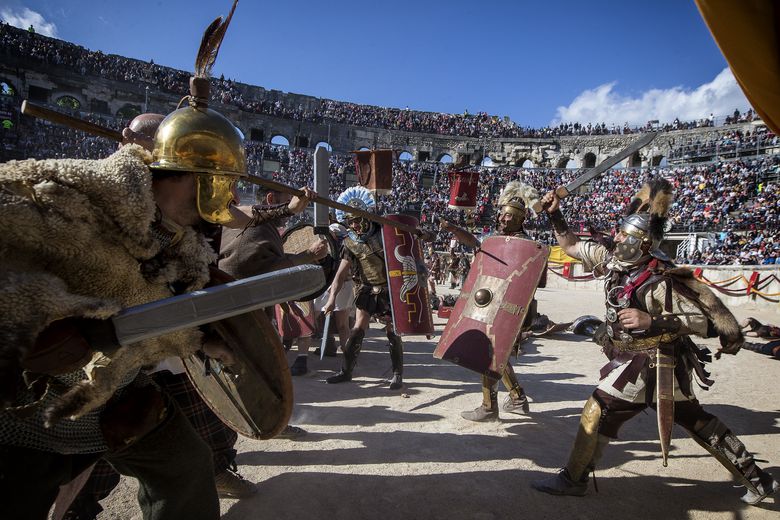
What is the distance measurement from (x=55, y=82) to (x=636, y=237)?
30.7 m

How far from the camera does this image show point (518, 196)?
362 centimetres

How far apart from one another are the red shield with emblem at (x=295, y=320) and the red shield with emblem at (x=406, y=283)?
3.72ft

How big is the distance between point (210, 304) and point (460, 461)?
2219 mm

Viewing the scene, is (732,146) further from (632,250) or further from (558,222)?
(632,250)

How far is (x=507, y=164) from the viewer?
34.8 m

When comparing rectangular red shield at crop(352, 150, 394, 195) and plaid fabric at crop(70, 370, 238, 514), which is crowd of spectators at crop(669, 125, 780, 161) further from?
plaid fabric at crop(70, 370, 238, 514)

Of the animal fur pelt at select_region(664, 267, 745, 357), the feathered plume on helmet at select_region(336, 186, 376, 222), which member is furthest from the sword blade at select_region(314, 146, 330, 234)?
the animal fur pelt at select_region(664, 267, 745, 357)

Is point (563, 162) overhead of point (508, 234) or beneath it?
overhead

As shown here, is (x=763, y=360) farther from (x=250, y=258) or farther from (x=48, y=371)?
(x=48, y=371)

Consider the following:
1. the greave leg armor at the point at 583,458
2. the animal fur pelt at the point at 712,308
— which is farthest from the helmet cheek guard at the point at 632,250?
the greave leg armor at the point at 583,458

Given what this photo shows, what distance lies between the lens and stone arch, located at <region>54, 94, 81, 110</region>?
944 inches

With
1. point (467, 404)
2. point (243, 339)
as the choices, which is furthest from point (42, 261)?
point (467, 404)

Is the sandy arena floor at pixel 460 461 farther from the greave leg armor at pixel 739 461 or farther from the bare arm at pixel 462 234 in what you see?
the bare arm at pixel 462 234

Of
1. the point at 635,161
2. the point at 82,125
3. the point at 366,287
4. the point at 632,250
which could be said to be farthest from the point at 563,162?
the point at 82,125
